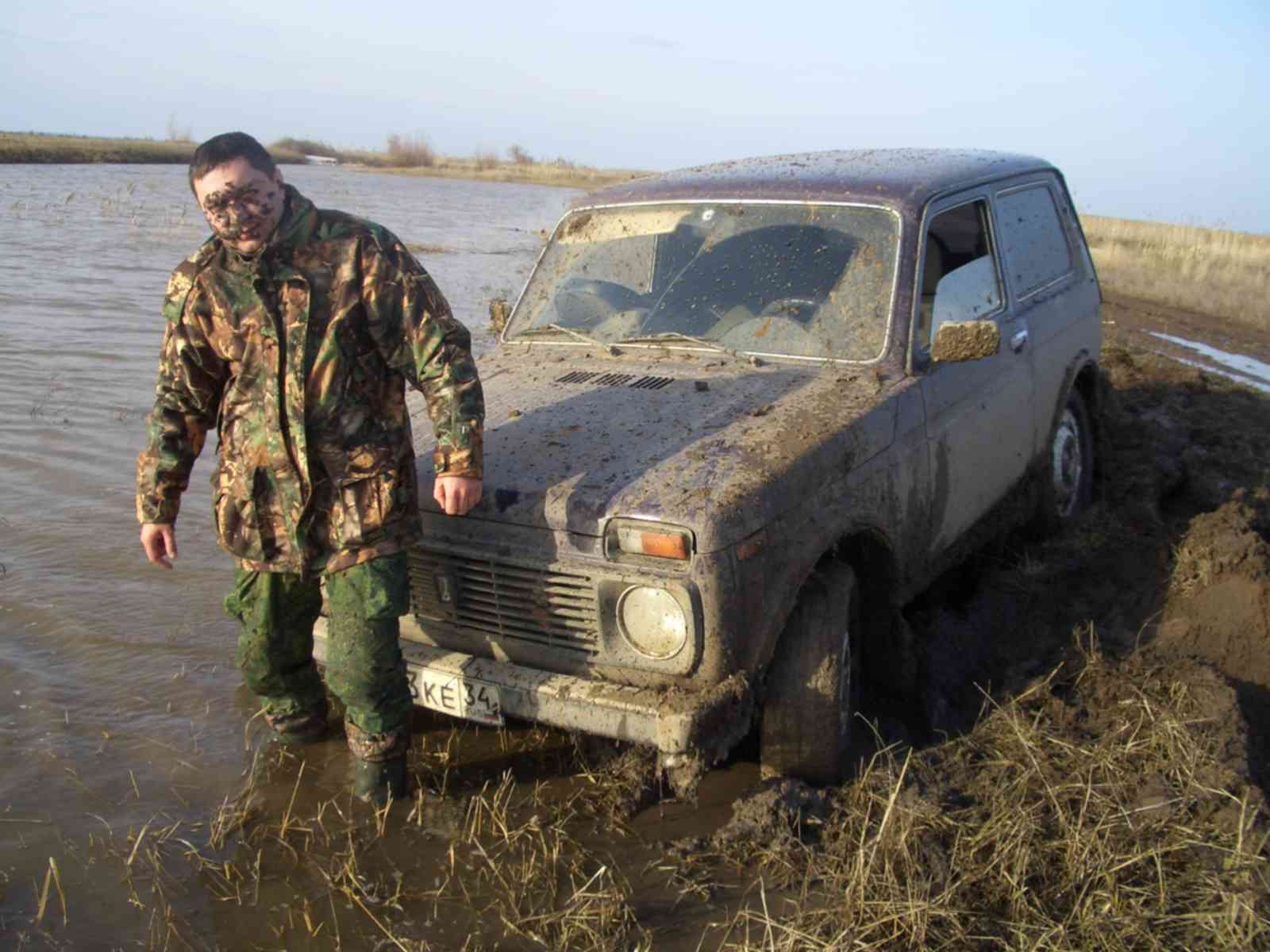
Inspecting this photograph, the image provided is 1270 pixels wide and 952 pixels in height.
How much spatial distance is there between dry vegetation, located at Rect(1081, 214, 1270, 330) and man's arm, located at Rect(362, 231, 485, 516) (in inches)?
556

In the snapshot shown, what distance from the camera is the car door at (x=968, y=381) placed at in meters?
4.43

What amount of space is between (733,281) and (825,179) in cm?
60

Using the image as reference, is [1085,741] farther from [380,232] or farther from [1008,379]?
[380,232]

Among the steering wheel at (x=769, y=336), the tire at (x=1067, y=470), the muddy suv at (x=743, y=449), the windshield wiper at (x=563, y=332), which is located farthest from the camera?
the tire at (x=1067, y=470)

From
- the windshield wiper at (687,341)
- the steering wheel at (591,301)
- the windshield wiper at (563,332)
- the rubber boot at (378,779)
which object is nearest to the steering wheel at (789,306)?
the windshield wiper at (687,341)

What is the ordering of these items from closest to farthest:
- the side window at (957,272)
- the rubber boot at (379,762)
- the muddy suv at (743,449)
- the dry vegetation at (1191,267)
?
the muddy suv at (743,449), the rubber boot at (379,762), the side window at (957,272), the dry vegetation at (1191,267)

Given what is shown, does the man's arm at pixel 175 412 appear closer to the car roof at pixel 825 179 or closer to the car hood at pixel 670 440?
the car hood at pixel 670 440

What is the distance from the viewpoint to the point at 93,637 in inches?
199

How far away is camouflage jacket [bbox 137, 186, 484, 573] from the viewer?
3379mm

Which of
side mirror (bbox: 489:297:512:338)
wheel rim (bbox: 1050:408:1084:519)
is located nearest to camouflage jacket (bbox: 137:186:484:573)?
side mirror (bbox: 489:297:512:338)

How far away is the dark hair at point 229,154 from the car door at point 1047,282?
3385 millimetres

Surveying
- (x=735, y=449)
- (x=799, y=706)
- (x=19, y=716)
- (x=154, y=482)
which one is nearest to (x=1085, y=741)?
(x=799, y=706)

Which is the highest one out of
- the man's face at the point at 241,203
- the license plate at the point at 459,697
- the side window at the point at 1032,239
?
the man's face at the point at 241,203

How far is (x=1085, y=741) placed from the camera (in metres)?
3.83
